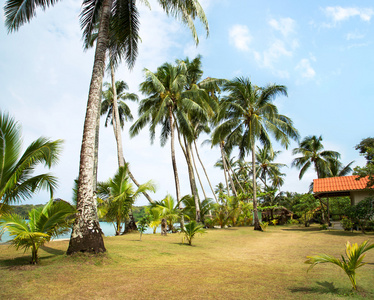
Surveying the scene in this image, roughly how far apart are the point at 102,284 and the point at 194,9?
8725 mm

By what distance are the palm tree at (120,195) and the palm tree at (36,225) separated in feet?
24.6

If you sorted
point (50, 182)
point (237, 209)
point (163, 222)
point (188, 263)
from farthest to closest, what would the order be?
point (237, 209) → point (163, 222) → point (50, 182) → point (188, 263)

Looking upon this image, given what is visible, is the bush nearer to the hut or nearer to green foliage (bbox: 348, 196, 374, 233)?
the hut

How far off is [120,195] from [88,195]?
281 inches

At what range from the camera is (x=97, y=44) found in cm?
829

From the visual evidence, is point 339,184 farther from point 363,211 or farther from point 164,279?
point 164,279

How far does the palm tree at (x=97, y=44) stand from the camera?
6465 millimetres

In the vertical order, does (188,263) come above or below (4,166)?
below

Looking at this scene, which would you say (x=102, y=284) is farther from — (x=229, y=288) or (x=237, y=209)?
(x=237, y=209)

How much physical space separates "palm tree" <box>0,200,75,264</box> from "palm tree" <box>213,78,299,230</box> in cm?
1540

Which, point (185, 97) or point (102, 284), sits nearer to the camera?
point (102, 284)

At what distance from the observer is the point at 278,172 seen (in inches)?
1555

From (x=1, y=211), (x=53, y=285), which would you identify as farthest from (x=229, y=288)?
(x=1, y=211)

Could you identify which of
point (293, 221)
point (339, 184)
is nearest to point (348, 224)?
point (339, 184)
